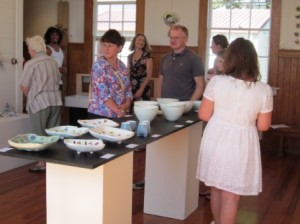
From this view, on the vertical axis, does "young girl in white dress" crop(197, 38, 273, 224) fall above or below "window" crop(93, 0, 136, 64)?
below

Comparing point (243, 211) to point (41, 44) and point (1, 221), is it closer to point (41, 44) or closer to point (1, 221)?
point (1, 221)

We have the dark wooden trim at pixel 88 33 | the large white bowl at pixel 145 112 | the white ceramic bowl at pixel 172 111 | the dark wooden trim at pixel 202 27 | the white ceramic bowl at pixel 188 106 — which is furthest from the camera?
the dark wooden trim at pixel 88 33

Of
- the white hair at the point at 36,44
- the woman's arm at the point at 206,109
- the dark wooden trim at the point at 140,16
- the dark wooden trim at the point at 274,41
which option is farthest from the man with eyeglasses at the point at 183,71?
the dark wooden trim at the point at 140,16

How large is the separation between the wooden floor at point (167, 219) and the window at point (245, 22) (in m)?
1.98

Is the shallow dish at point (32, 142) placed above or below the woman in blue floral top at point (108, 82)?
below

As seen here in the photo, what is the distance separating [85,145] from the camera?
2.29m

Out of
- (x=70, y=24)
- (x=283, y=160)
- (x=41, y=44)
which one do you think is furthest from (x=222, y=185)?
(x=70, y=24)

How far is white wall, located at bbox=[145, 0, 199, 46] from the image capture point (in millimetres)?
6680

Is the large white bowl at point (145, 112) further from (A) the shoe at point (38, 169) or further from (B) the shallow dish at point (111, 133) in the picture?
(A) the shoe at point (38, 169)

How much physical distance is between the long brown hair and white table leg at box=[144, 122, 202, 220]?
3.06ft

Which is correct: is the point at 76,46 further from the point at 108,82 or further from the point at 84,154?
the point at 84,154

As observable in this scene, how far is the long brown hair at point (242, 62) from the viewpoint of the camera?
8.91 feet

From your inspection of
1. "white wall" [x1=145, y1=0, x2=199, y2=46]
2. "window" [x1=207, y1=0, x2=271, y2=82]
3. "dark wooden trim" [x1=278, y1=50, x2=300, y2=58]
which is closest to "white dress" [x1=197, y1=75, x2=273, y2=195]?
"dark wooden trim" [x1=278, y1=50, x2=300, y2=58]

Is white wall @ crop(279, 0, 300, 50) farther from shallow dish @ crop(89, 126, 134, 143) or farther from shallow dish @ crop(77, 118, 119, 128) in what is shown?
shallow dish @ crop(89, 126, 134, 143)
